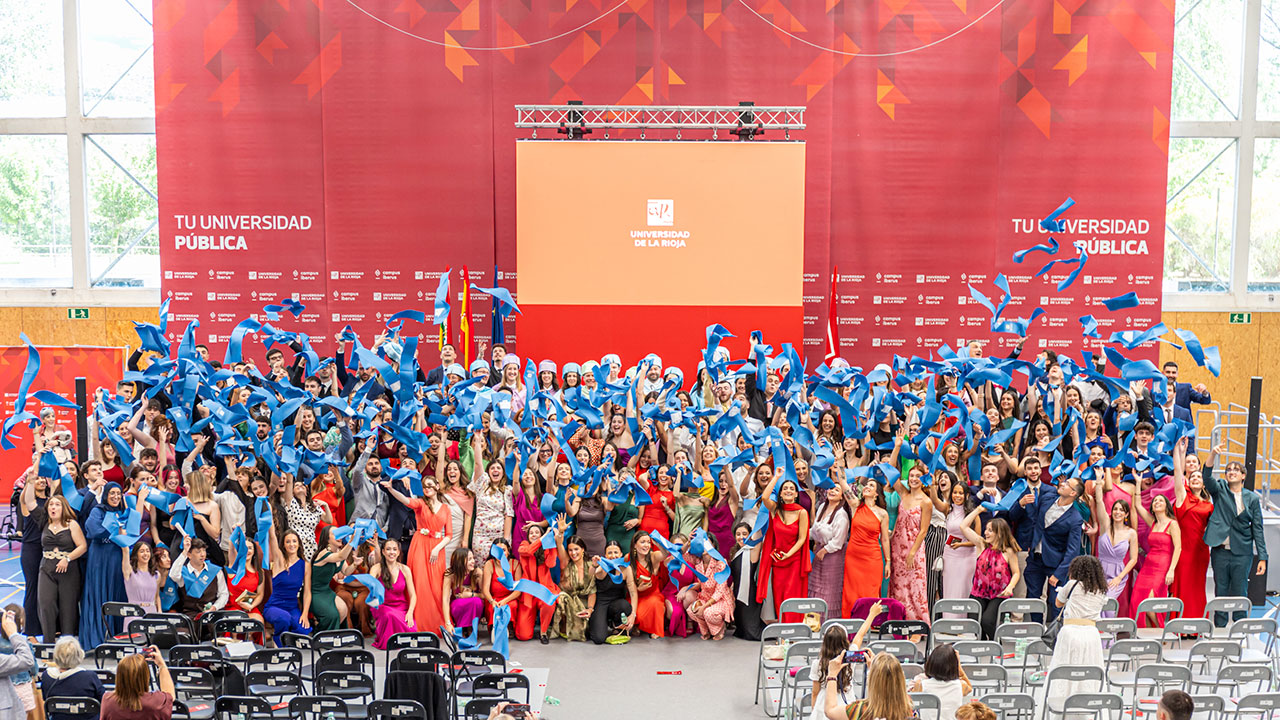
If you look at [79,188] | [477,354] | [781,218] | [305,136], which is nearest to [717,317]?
[781,218]

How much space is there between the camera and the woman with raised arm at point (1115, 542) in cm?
935

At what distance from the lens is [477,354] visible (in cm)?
1459

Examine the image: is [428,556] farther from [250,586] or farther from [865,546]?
[865,546]

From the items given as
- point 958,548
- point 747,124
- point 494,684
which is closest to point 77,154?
point 747,124

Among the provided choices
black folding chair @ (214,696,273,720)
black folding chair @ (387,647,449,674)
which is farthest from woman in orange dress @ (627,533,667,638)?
black folding chair @ (214,696,273,720)

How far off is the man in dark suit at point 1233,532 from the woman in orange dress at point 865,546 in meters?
2.92

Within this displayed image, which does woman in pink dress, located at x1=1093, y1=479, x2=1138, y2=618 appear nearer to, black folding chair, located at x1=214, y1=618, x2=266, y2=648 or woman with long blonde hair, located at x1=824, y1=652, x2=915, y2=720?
woman with long blonde hair, located at x1=824, y1=652, x2=915, y2=720

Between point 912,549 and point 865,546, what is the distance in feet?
1.33

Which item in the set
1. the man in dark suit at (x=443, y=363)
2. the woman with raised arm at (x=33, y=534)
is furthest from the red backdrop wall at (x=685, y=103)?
the woman with raised arm at (x=33, y=534)

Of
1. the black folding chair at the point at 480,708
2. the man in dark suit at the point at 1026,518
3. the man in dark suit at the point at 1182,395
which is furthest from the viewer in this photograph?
the man in dark suit at the point at 1182,395

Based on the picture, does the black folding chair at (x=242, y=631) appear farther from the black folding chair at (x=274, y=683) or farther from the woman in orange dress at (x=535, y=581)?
the woman in orange dress at (x=535, y=581)

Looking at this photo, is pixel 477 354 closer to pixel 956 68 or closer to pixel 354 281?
pixel 354 281

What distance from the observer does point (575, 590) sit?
31.2ft

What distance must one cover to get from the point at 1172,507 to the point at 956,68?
7087 mm
